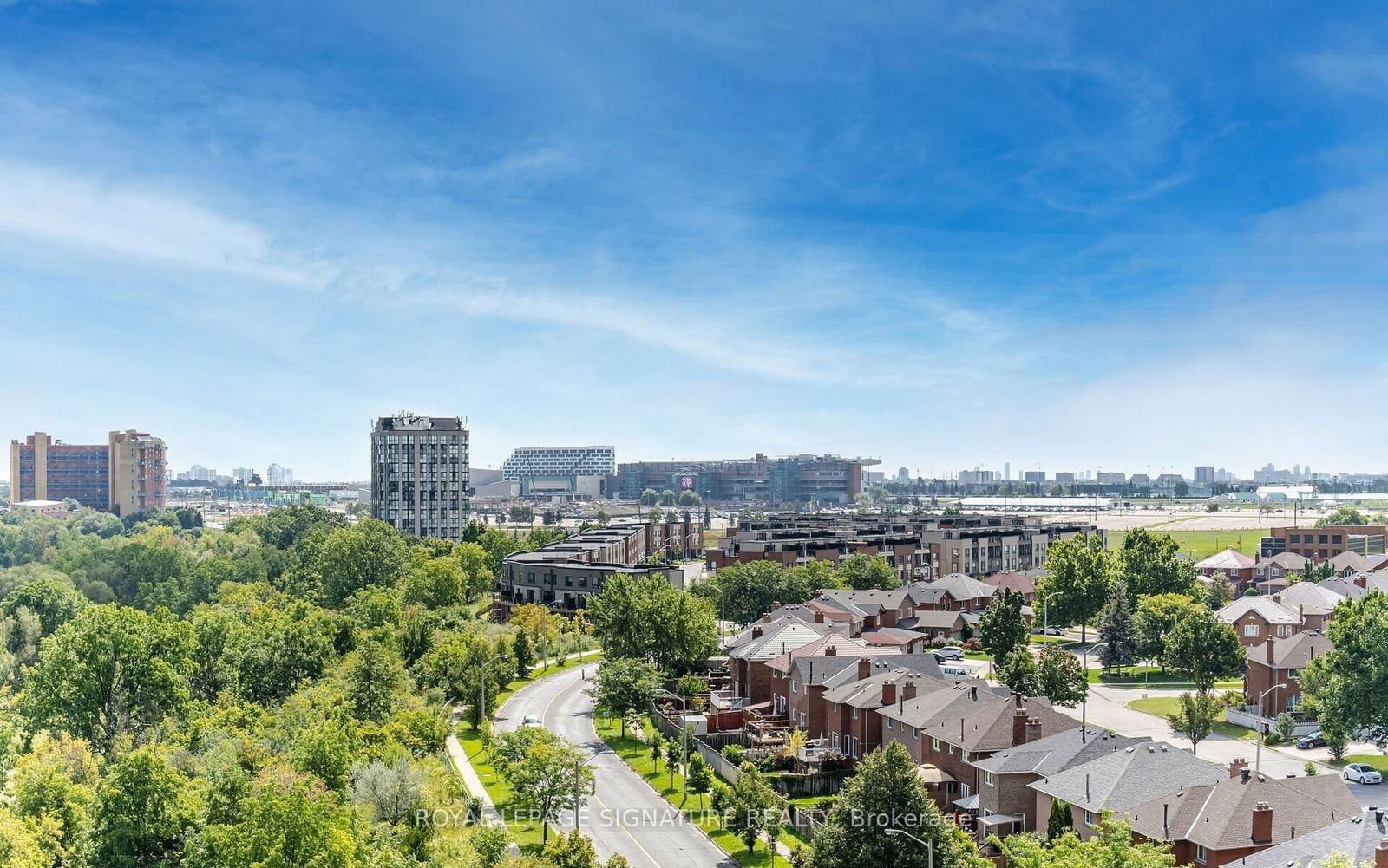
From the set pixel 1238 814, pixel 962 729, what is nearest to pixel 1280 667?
pixel 962 729

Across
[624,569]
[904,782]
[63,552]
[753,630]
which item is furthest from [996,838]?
[63,552]

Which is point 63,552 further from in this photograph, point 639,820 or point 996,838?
point 996,838

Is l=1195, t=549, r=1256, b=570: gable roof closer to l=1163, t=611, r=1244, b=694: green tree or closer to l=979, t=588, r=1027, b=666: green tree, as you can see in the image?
l=979, t=588, r=1027, b=666: green tree

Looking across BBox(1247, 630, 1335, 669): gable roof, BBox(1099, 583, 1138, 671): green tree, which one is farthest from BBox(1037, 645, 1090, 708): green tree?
BBox(1099, 583, 1138, 671): green tree

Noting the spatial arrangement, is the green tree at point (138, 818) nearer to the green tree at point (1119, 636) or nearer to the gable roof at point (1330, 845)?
the gable roof at point (1330, 845)

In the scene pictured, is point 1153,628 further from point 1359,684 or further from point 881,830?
point 881,830

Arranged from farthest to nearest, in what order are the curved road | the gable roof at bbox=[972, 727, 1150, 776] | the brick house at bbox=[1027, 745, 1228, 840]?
the gable roof at bbox=[972, 727, 1150, 776] → the curved road → the brick house at bbox=[1027, 745, 1228, 840]
